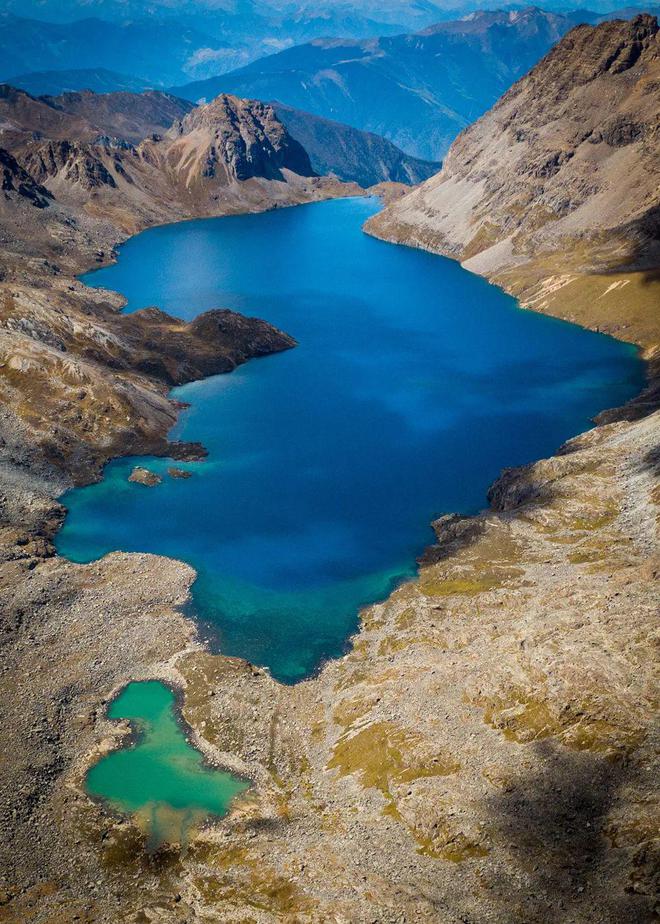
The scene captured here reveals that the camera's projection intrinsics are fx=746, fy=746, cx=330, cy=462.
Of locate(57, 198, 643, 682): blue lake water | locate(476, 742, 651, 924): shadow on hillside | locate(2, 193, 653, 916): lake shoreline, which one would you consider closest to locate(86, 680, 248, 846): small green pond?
locate(2, 193, 653, 916): lake shoreline

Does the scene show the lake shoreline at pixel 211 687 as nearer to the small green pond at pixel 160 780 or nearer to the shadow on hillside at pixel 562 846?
the small green pond at pixel 160 780

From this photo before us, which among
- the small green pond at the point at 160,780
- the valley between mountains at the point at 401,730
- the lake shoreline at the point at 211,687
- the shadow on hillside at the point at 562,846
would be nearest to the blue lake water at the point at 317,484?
the lake shoreline at the point at 211,687

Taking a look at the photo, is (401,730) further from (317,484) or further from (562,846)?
(317,484)

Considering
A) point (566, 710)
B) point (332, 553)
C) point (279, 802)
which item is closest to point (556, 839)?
point (566, 710)

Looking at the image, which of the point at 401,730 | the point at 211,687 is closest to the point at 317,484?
the point at 211,687

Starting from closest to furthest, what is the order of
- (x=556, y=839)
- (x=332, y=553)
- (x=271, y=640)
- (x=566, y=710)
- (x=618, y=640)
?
(x=556, y=839) → (x=566, y=710) → (x=618, y=640) → (x=271, y=640) → (x=332, y=553)

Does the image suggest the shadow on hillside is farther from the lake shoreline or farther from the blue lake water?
the blue lake water

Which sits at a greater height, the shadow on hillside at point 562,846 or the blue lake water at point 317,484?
the blue lake water at point 317,484

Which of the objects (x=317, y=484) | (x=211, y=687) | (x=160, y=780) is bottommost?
(x=160, y=780)

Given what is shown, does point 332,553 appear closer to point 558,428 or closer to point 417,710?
point 417,710
